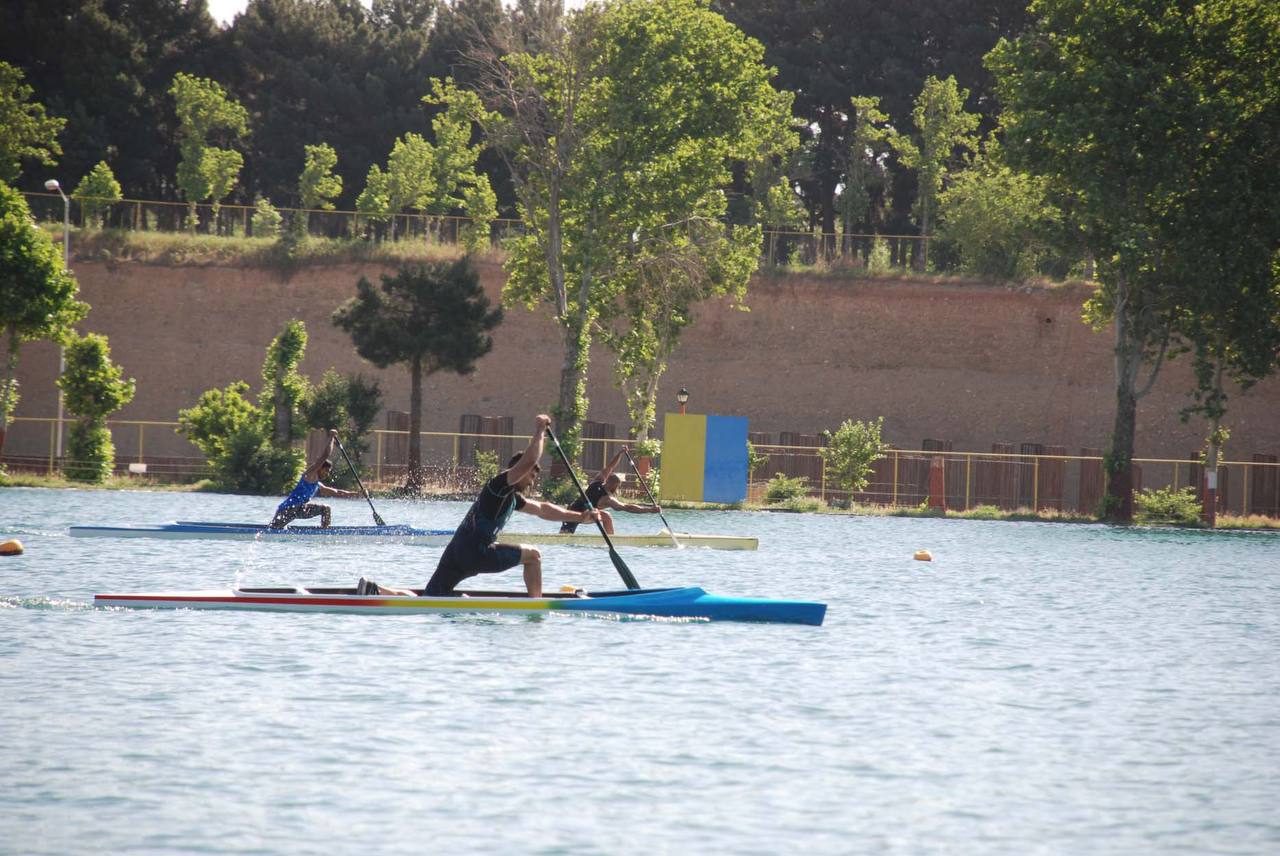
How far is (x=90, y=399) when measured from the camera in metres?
41.8

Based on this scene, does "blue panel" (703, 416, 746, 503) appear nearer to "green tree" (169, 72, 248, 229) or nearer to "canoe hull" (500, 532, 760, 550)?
"canoe hull" (500, 532, 760, 550)

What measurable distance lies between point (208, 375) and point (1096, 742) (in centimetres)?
5266

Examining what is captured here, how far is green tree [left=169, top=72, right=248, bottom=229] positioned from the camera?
63.4 m

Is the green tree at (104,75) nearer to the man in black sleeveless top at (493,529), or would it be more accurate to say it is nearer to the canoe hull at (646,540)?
the canoe hull at (646,540)

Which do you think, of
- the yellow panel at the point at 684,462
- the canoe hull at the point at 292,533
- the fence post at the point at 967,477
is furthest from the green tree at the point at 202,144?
the canoe hull at the point at 292,533

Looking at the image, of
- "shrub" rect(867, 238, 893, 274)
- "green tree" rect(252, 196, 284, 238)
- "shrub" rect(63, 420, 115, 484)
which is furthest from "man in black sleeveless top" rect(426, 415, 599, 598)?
"green tree" rect(252, 196, 284, 238)

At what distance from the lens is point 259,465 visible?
140 feet

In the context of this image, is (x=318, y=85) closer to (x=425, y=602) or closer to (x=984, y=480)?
(x=984, y=480)

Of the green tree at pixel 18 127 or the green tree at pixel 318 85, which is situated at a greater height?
the green tree at pixel 318 85

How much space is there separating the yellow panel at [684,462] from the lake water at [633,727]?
2190 centimetres

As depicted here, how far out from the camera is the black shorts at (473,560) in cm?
1584

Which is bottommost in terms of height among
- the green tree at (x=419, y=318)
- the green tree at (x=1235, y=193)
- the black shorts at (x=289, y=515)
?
the black shorts at (x=289, y=515)

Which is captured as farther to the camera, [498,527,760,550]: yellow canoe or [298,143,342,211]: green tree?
[298,143,342,211]: green tree

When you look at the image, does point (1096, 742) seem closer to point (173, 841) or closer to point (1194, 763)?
point (1194, 763)
